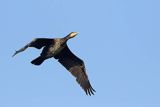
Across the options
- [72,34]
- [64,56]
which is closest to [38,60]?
[72,34]

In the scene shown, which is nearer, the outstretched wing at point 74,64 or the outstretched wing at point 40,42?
the outstretched wing at point 40,42

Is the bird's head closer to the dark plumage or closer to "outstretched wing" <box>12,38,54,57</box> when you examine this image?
the dark plumage

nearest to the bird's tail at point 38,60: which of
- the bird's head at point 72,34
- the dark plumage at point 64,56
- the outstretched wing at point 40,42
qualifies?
the dark plumage at point 64,56

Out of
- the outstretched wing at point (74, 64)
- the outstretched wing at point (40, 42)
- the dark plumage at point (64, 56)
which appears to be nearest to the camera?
the outstretched wing at point (40, 42)

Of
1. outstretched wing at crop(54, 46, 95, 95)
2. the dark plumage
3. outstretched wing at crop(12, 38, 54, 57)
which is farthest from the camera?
outstretched wing at crop(54, 46, 95, 95)

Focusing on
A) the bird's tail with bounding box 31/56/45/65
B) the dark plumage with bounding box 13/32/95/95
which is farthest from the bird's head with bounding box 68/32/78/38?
the bird's tail with bounding box 31/56/45/65

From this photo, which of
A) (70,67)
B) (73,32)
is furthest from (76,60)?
(73,32)

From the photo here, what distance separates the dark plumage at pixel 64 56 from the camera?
26500 millimetres

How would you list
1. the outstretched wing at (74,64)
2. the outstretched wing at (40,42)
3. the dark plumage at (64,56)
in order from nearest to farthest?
the outstretched wing at (40,42), the dark plumage at (64,56), the outstretched wing at (74,64)

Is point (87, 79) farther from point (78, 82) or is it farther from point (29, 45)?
point (29, 45)

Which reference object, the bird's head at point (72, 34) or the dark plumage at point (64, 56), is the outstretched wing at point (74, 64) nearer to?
the dark plumage at point (64, 56)

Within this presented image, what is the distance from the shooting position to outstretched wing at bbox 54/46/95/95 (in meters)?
28.2

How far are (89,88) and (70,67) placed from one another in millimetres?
1448

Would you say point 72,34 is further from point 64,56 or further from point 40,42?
point 64,56
